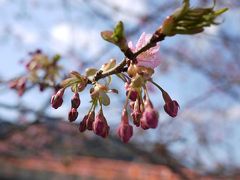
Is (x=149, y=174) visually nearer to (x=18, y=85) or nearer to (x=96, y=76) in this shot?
(x=18, y=85)

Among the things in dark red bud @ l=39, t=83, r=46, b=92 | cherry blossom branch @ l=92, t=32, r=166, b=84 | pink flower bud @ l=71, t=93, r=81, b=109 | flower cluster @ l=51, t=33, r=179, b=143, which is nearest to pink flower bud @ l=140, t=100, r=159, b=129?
flower cluster @ l=51, t=33, r=179, b=143

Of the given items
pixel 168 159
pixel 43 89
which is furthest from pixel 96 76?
pixel 168 159

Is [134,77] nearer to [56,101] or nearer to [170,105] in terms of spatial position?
[170,105]

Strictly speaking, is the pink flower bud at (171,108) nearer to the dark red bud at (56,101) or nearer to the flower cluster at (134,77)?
the flower cluster at (134,77)

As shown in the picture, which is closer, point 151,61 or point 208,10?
point 208,10

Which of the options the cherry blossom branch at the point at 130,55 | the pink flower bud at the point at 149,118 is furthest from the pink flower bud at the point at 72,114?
the pink flower bud at the point at 149,118
